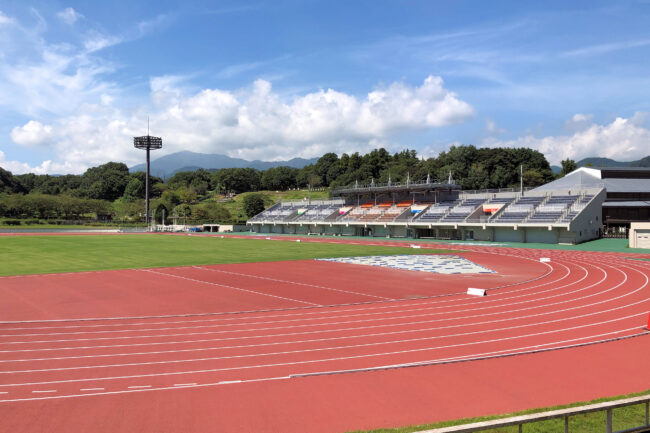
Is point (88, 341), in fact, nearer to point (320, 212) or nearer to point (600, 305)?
point (600, 305)

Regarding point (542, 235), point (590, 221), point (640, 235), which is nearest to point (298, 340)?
point (640, 235)

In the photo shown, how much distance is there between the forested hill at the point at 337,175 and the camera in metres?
99.7

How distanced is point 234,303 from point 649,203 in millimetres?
57867

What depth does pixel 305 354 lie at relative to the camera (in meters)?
11.1

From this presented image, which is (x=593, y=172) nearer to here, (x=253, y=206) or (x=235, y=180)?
(x=253, y=206)

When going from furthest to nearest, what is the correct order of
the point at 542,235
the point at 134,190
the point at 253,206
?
the point at 134,190 < the point at 253,206 < the point at 542,235

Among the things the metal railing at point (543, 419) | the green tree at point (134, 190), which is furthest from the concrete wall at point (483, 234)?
the green tree at point (134, 190)

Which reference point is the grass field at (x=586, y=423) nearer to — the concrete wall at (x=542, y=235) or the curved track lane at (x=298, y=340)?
the curved track lane at (x=298, y=340)

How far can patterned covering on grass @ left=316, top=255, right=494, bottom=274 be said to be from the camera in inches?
1118

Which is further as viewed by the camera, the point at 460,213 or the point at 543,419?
the point at 460,213

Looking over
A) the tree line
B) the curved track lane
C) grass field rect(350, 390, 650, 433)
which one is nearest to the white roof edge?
the tree line

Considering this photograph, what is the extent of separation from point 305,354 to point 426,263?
2267 centimetres

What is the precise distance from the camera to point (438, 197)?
229ft

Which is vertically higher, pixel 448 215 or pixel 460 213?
pixel 460 213
